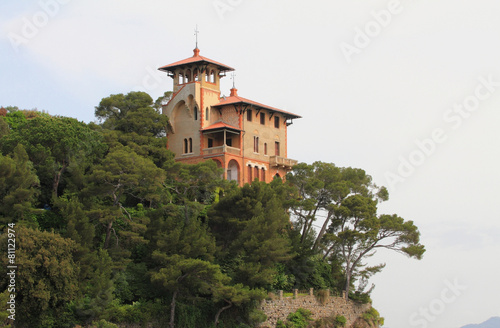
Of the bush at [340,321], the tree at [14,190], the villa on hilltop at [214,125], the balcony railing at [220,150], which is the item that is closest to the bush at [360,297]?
the bush at [340,321]

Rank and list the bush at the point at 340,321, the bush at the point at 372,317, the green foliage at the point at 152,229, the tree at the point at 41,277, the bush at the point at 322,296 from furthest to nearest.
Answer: the bush at the point at 372,317 → the bush at the point at 340,321 → the bush at the point at 322,296 → the green foliage at the point at 152,229 → the tree at the point at 41,277

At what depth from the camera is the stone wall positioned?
4866 centimetres

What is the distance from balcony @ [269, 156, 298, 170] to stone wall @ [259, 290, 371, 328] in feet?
41.0

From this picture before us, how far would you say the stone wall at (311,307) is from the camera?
48.7 metres

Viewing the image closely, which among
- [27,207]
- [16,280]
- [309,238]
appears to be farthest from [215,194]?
[16,280]

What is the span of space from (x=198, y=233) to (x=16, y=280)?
11.3m

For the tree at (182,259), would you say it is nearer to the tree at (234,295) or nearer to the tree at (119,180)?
the tree at (234,295)

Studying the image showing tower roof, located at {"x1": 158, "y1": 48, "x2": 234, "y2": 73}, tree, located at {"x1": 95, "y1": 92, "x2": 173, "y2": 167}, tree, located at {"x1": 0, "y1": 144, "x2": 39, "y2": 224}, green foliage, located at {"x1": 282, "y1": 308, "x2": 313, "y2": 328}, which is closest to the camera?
tree, located at {"x1": 0, "y1": 144, "x2": 39, "y2": 224}

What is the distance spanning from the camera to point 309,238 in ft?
182

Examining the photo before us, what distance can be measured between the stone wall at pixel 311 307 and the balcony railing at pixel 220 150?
12.5m

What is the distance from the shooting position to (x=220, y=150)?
58.6m

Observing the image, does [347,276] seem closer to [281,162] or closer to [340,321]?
[340,321]

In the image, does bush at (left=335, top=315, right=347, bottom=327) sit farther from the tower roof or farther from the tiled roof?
the tower roof

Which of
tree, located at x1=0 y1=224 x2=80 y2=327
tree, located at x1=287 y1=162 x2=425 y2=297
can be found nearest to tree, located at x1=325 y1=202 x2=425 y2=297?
tree, located at x1=287 y1=162 x2=425 y2=297
